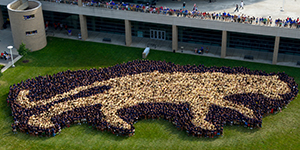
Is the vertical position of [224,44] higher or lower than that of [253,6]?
lower

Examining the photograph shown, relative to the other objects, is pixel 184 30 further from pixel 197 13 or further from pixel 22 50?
pixel 22 50

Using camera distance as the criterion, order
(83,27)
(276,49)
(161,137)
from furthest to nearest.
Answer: (83,27) < (276,49) < (161,137)

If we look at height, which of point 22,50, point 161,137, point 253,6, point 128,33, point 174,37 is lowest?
point 161,137

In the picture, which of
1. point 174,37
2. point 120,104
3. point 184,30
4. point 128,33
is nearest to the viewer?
point 120,104

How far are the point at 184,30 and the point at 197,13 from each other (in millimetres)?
6126

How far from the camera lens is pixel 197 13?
214 ft

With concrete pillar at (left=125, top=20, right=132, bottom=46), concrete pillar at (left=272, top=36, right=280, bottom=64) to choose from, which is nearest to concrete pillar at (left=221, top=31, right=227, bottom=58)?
concrete pillar at (left=272, top=36, right=280, bottom=64)

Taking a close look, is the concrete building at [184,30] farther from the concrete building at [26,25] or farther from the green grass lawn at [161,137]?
the green grass lawn at [161,137]

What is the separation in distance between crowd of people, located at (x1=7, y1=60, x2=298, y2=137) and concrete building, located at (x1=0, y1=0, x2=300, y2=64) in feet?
20.2

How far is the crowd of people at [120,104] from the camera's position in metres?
51.6

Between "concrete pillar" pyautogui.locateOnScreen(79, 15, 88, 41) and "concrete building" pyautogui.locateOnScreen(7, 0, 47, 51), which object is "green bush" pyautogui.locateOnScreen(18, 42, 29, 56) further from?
"concrete pillar" pyautogui.locateOnScreen(79, 15, 88, 41)

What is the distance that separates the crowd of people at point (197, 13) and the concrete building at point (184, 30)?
0.64 m

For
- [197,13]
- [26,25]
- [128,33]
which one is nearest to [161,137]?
[197,13]

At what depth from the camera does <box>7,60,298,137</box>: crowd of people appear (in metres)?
51.6
